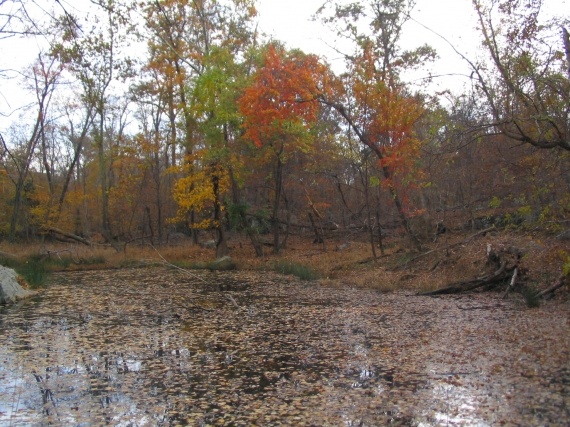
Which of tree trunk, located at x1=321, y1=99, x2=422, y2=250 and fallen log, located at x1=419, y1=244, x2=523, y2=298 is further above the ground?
tree trunk, located at x1=321, y1=99, x2=422, y2=250

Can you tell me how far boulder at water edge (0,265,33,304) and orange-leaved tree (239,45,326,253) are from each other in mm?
9373

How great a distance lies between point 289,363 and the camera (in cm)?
658

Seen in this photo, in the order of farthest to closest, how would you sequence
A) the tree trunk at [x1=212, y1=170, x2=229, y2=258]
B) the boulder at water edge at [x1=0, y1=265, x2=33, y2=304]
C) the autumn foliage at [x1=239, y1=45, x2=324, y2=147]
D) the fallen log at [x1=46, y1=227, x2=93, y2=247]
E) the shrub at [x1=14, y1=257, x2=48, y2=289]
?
the fallen log at [x1=46, y1=227, x2=93, y2=247]
the tree trunk at [x1=212, y1=170, x2=229, y2=258]
the autumn foliage at [x1=239, y1=45, x2=324, y2=147]
the shrub at [x1=14, y1=257, x2=48, y2=289]
the boulder at water edge at [x1=0, y1=265, x2=33, y2=304]

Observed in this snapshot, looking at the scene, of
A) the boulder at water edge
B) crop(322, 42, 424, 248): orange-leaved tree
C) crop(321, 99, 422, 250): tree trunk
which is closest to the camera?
the boulder at water edge

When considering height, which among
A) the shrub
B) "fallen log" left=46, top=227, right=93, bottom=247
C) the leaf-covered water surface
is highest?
"fallen log" left=46, top=227, right=93, bottom=247

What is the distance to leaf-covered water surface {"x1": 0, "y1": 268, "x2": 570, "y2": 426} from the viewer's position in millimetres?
4785

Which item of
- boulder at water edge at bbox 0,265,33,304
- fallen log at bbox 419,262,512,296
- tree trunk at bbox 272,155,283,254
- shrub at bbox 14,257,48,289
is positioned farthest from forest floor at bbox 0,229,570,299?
boulder at water edge at bbox 0,265,33,304

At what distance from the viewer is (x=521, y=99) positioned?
8516mm

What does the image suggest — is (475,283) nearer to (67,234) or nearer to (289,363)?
(289,363)

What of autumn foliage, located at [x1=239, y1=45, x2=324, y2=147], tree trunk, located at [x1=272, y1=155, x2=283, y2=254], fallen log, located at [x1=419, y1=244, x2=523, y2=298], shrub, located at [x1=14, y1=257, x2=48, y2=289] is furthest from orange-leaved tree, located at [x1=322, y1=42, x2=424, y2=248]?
shrub, located at [x1=14, y1=257, x2=48, y2=289]

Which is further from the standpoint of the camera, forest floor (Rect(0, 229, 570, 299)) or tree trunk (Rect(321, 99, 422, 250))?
tree trunk (Rect(321, 99, 422, 250))

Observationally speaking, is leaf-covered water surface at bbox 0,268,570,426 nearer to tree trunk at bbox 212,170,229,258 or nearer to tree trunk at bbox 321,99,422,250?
tree trunk at bbox 321,99,422,250

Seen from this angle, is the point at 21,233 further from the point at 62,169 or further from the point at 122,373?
the point at 122,373

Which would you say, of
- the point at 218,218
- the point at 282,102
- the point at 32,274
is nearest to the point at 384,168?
the point at 282,102
